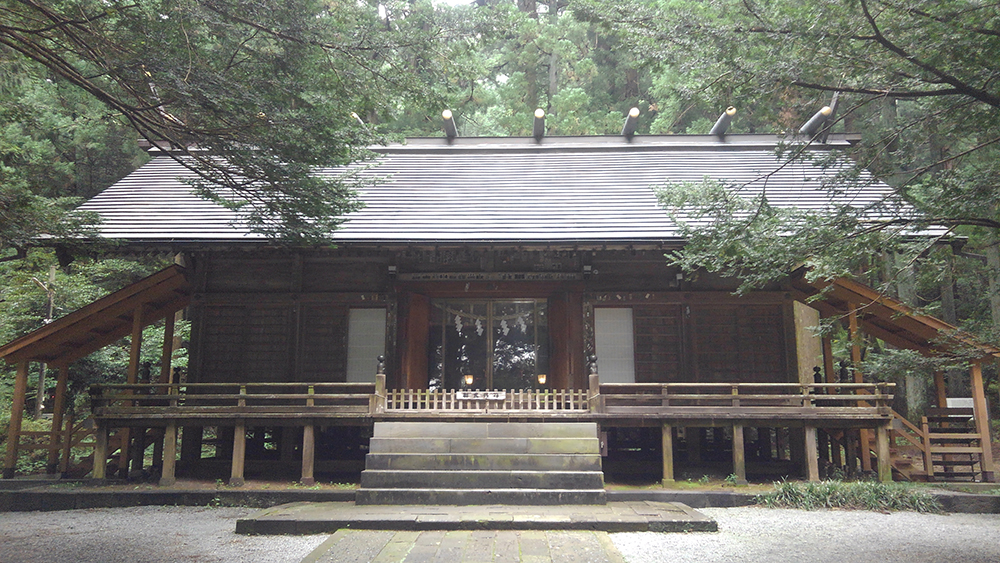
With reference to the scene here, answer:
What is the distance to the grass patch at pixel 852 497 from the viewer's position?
8.02 m

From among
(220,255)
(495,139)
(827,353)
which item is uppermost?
(495,139)

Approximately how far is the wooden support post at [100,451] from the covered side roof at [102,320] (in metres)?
1.76

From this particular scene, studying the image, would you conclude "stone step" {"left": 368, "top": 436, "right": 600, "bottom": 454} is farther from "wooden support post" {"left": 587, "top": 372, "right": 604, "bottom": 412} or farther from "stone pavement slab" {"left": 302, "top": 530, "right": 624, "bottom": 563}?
"stone pavement slab" {"left": 302, "top": 530, "right": 624, "bottom": 563}

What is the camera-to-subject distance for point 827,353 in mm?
10859

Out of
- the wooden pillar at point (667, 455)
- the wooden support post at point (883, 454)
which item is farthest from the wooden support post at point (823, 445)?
the wooden pillar at point (667, 455)

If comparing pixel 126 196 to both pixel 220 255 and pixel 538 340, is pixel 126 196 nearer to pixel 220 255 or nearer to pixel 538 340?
pixel 220 255

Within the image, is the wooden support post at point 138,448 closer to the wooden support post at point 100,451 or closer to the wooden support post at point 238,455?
the wooden support post at point 100,451

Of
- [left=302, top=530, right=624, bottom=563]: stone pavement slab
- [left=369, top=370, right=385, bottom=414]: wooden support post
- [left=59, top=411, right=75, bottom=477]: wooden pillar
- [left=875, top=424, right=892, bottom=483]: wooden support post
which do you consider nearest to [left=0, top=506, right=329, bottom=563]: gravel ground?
[left=302, top=530, right=624, bottom=563]: stone pavement slab

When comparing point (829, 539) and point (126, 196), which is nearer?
point (829, 539)

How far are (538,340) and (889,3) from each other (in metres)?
7.79

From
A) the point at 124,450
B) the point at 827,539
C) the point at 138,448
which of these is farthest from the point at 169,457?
the point at 827,539

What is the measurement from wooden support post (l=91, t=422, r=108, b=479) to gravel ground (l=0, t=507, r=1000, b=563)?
1.43 m

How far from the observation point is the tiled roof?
34.6 ft

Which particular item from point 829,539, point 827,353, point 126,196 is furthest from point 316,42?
point 827,353
